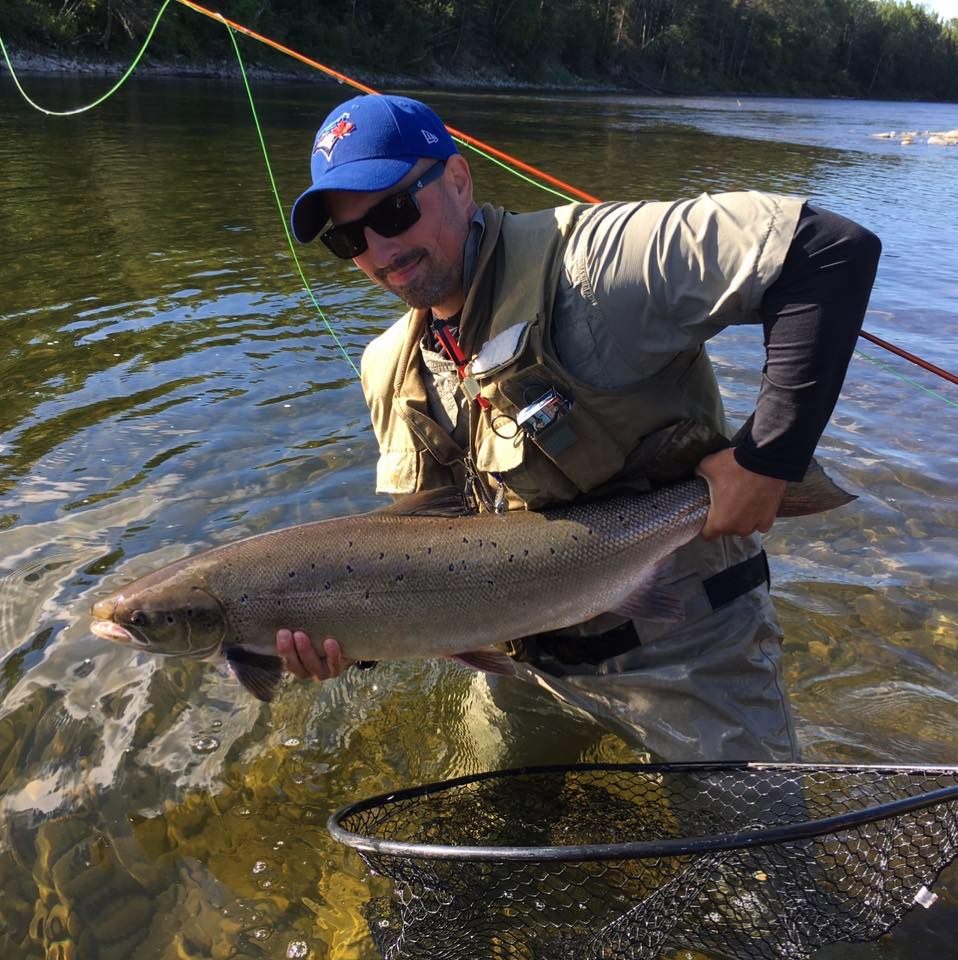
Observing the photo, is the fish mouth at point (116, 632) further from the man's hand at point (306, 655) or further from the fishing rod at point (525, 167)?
the fishing rod at point (525, 167)

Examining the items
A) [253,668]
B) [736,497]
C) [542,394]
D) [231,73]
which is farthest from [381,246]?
[231,73]

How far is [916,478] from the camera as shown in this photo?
690cm

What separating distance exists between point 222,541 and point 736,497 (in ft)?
12.6

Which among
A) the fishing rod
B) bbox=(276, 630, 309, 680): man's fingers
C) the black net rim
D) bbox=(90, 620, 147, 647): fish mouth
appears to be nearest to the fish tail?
the fishing rod

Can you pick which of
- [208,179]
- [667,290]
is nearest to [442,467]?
[667,290]

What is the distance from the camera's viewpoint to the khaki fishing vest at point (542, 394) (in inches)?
112

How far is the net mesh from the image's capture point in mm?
2797

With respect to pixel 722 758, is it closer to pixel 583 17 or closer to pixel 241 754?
pixel 241 754

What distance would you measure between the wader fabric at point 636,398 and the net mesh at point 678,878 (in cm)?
24

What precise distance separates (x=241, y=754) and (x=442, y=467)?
1801mm

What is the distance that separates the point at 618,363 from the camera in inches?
112

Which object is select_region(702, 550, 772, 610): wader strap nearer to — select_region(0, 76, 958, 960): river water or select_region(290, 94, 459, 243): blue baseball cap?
select_region(0, 76, 958, 960): river water

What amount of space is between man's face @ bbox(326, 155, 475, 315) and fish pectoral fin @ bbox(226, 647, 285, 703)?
56.8 inches

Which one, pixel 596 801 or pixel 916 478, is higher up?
pixel 596 801
